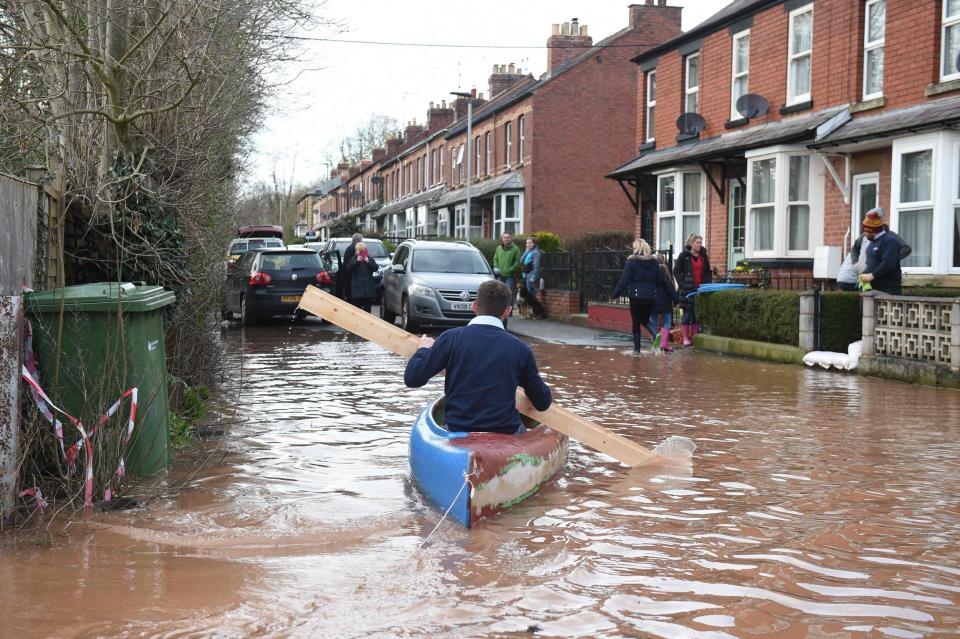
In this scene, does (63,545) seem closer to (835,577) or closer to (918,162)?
(835,577)

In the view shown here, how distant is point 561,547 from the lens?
19.1 ft

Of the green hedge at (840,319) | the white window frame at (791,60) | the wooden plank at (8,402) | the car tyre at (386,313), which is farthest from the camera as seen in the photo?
the car tyre at (386,313)

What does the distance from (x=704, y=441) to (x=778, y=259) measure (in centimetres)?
1252

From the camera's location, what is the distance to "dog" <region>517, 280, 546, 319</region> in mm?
25703

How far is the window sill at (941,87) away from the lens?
16.6 metres

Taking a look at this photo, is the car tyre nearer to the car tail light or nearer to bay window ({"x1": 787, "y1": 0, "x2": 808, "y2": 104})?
the car tail light

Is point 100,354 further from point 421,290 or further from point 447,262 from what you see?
point 447,262

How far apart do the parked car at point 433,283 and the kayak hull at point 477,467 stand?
40.8ft

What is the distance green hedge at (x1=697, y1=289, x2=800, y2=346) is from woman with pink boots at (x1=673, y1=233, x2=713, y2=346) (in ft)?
0.60

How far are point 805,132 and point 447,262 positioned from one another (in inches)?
295

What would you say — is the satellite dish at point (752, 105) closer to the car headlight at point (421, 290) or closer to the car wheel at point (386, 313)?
the car headlight at point (421, 290)

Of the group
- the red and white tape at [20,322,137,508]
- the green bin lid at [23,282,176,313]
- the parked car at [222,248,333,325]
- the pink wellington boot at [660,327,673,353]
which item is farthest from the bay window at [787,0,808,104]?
the red and white tape at [20,322,137,508]

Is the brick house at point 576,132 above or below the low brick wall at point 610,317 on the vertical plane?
above

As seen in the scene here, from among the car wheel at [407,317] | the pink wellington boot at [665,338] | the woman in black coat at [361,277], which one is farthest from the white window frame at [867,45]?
the woman in black coat at [361,277]
